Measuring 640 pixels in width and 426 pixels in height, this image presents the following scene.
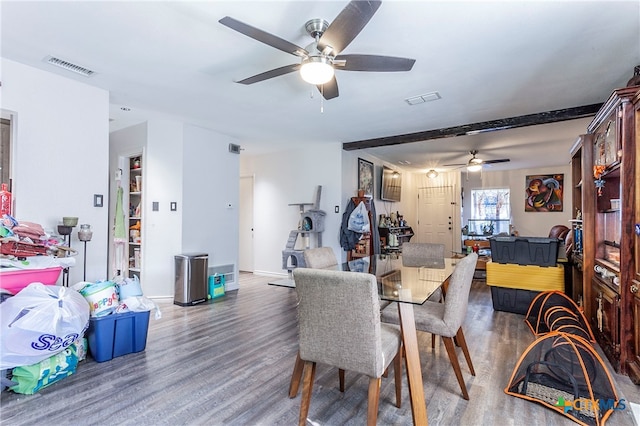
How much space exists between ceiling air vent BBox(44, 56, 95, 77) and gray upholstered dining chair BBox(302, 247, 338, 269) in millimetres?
2520

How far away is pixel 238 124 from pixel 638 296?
4.35 m

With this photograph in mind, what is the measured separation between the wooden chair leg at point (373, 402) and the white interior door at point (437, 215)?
7268 mm

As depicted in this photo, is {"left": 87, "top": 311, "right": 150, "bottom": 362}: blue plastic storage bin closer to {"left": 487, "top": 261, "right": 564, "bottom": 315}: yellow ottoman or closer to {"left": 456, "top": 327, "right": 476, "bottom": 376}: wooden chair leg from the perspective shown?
{"left": 456, "top": 327, "right": 476, "bottom": 376}: wooden chair leg

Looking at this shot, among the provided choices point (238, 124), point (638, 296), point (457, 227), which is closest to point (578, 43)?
point (638, 296)

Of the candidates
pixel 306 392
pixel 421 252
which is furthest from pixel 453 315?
pixel 421 252

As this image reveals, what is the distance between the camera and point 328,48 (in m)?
2.07

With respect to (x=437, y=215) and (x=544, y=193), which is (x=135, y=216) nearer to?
(x=437, y=215)

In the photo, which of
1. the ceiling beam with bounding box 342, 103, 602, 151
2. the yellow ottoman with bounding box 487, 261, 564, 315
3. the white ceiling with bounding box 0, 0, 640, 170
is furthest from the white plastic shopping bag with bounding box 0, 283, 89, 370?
the ceiling beam with bounding box 342, 103, 602, 151

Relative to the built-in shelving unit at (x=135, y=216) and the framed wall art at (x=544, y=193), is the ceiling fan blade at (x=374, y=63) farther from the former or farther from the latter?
the framed wall art at (x=544, y=193)

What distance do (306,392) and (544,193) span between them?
8492mm

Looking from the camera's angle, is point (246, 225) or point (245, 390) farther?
point (246, 225)

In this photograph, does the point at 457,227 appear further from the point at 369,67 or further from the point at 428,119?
the point at 369,67

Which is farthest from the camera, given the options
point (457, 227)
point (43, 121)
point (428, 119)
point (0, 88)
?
point (457, 227)

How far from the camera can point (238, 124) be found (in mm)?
4434
